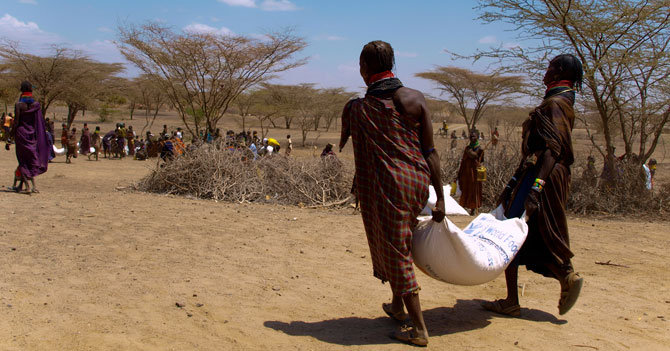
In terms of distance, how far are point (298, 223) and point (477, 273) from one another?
3704mm

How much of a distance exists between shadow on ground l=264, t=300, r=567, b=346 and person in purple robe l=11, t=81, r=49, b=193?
5741 millimetres

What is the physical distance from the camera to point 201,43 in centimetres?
1698

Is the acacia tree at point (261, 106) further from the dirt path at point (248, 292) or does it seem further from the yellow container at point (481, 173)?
the dirt path at point (248, 292)

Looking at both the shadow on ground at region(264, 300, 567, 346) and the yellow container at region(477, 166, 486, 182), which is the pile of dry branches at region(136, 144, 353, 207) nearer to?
the yellow container at region(477, 166, 486, 182)

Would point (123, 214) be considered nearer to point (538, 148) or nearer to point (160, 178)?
point (160, 178)

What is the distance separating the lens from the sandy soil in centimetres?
279

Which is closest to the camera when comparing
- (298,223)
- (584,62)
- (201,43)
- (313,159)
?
(298,223)

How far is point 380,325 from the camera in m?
3.05

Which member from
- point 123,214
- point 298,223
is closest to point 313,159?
point 298,223

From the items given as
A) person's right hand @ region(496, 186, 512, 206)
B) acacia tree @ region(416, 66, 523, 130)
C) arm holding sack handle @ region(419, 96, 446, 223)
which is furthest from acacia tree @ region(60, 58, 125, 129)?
arm holding sack handle @ region(419, 96, 446, 223)

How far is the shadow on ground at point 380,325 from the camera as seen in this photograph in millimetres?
2842

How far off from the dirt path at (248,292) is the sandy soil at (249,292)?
0.04 feet

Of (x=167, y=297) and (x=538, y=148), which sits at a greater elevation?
(x=538, y=148)

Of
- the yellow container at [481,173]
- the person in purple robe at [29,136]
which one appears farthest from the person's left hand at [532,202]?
the person in purple robe at [29,136]
